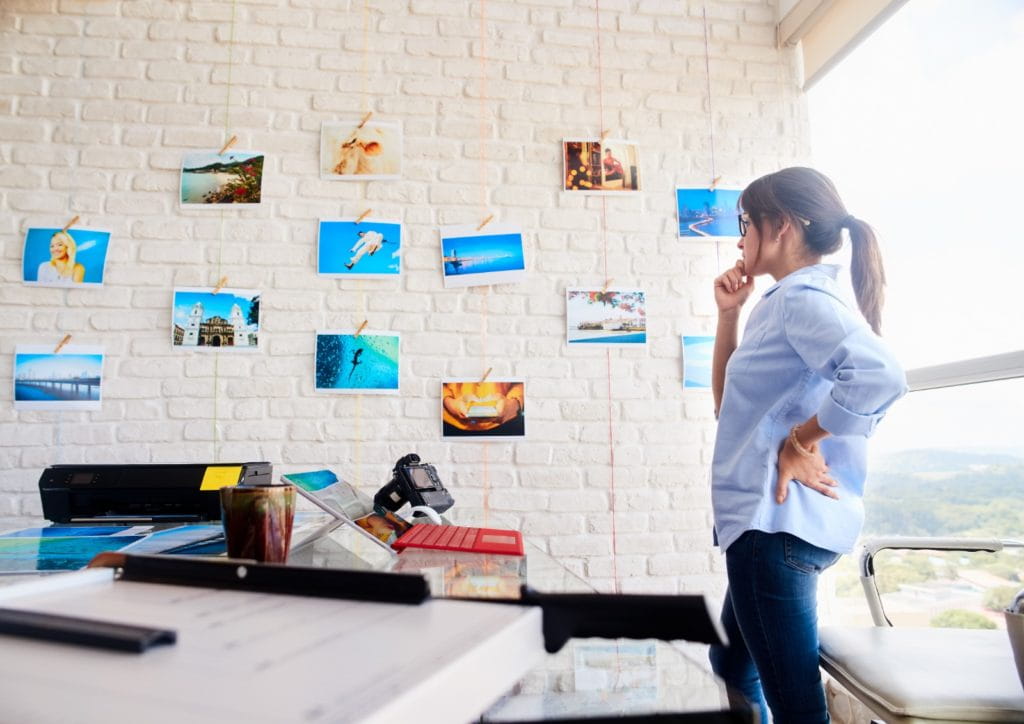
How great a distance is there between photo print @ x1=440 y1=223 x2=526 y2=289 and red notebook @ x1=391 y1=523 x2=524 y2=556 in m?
1.13

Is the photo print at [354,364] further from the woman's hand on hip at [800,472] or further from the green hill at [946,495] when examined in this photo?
the green hill at [946,495]

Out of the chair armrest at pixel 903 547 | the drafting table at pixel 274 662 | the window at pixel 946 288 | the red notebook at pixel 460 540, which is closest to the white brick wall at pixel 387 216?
the window at pixel 946 288

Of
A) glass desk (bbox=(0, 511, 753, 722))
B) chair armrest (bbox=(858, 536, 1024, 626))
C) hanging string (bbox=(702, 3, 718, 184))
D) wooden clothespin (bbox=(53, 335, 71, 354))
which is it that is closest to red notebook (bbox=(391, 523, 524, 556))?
glass desk (bbox=(0, 511, 753, 722))

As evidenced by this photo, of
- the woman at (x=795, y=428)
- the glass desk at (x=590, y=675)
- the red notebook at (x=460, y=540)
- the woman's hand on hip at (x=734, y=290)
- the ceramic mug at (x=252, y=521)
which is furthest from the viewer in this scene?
the woman's hand on hip at (x=734, y=290)

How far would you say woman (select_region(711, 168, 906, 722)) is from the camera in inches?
43.2

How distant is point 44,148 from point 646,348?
83.6 inches

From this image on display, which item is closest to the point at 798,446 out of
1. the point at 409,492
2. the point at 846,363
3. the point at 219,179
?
the point at 846,363

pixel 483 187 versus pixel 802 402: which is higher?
pixel 483 187

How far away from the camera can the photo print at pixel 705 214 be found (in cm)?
222

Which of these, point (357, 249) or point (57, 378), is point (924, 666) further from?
point (57, 378)

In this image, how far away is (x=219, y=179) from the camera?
6.88 feet

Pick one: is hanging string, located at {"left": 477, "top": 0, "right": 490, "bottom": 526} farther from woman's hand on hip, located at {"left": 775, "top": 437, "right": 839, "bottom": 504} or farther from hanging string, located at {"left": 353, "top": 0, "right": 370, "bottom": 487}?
woman's hand on hip, located at {"left": 775, "top": 437, "right": 839, "bottom": 504}

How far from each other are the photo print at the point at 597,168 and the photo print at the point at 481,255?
287mm

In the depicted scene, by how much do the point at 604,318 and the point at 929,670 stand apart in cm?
132
